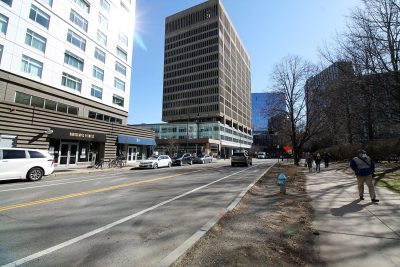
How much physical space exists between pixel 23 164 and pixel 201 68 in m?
97.3

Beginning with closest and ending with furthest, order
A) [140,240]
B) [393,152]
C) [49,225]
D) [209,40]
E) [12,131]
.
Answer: [140,240]
[49,225]
[12,131]
[393,152]
[209,40]

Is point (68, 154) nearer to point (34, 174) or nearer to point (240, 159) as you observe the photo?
point (34, 174)

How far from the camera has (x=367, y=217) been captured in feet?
21.6

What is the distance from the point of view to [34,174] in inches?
552

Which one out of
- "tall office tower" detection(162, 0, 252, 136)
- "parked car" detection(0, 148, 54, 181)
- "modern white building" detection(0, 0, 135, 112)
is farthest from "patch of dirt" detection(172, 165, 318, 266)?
"tall office tower" detection(162, 0, 252, 136)

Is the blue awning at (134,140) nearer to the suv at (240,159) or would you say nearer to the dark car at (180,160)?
the dark car at (180,160)

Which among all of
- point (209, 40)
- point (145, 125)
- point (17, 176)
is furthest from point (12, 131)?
point (209, 40)

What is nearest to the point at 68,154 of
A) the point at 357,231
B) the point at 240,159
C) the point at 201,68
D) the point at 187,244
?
the point at 240,159

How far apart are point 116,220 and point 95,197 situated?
11.3 feet

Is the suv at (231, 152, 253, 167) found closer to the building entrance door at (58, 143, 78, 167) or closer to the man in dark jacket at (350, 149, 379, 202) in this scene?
the building entrance door at (58, 143, 78, 167)

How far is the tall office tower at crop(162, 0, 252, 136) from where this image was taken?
102 m

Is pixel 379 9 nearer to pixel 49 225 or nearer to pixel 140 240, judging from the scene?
pixel 140 240

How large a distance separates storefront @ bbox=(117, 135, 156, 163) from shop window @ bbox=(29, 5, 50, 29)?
45.1ft

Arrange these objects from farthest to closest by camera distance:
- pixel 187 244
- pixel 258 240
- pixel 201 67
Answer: pixel 201 67
pixel 258 240
pixel 187 244
